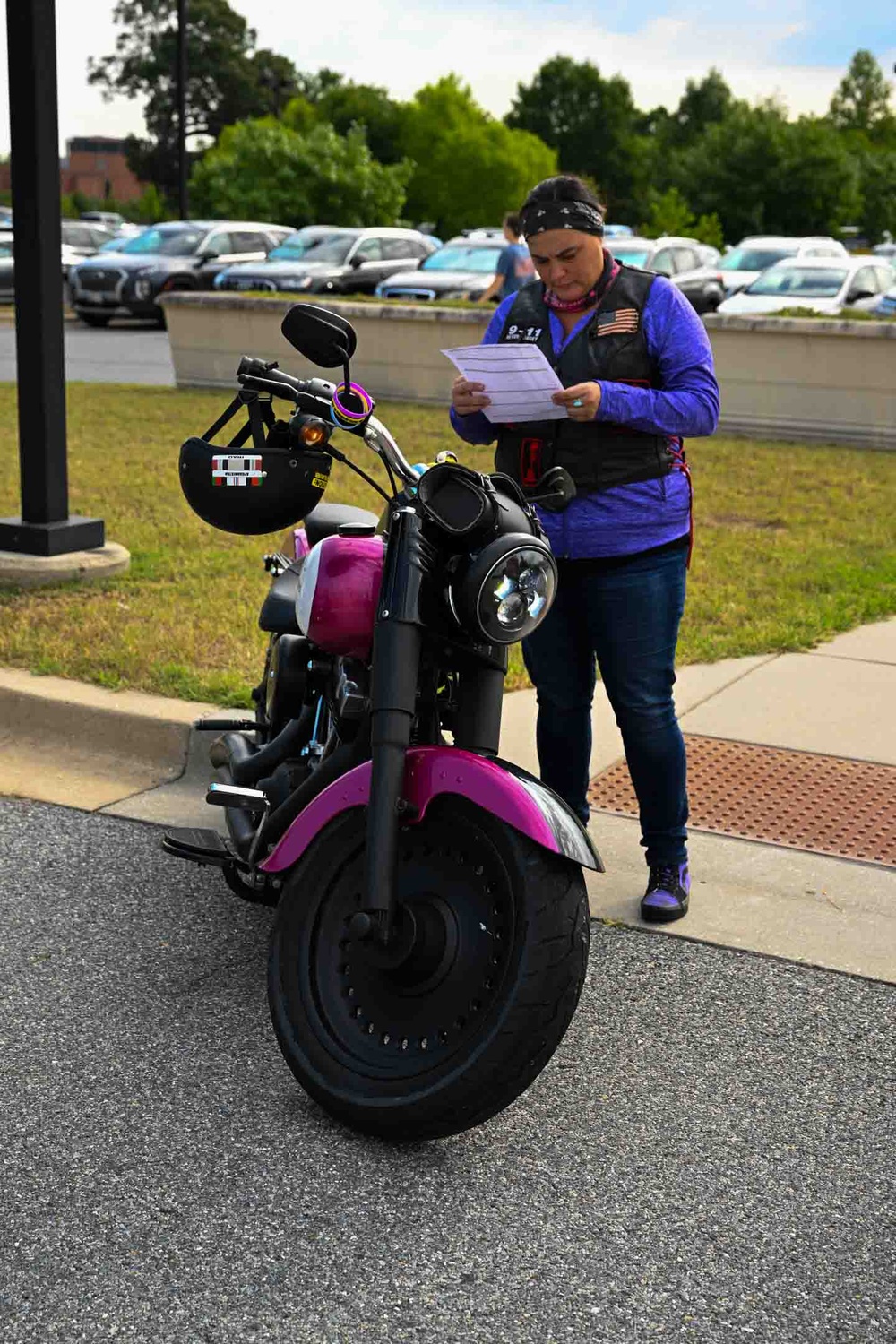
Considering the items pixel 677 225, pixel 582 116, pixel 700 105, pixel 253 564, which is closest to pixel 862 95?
pixel 700 105

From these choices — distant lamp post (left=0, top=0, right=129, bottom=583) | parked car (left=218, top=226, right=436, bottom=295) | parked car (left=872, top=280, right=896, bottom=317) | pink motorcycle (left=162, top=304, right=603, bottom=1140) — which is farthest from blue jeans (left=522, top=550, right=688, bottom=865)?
parked car (left=218, top=226, right=436, bottom=295)

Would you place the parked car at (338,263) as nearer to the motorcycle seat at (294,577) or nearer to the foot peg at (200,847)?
the motorcycle seat at (294,577)

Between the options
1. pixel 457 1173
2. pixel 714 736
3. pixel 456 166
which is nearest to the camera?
pixel 457 1173

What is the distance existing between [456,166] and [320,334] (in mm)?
64429

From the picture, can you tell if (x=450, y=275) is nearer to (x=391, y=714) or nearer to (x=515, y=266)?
(x=515, y=266)

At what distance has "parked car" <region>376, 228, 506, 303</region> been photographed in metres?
25.4

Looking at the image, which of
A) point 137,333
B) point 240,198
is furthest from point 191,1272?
point 240,198

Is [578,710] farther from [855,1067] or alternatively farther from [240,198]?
[240,198]

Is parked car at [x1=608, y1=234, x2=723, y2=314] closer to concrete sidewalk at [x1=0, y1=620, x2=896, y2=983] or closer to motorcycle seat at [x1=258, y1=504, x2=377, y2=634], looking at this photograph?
concrete sidewalk at [x1=0, y1=620, x2=896, y2=983]

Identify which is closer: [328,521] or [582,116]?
[328,521]

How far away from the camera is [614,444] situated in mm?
4078

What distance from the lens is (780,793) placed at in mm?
5328

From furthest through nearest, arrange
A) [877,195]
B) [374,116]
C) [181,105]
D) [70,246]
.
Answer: [877,195] < [374,116] < [181,105] < [70,246]

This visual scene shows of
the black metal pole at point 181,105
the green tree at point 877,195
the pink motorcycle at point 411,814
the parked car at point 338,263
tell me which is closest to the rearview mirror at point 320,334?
the pink motorcycle at point 411,814
